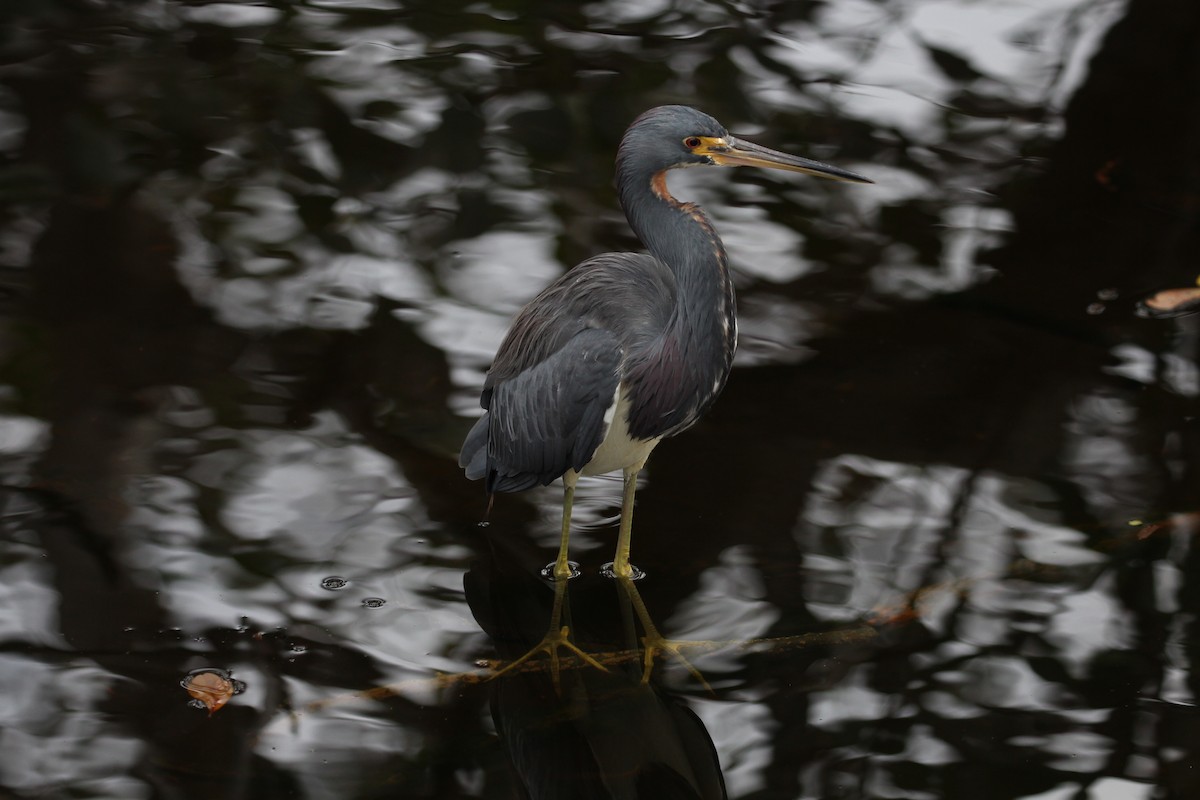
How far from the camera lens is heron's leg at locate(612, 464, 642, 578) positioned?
4.87m

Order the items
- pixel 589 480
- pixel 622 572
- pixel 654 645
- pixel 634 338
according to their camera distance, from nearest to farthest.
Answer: pixel 634 338 → pixel 654 645 → pixel 622 572 → pixel 589 480

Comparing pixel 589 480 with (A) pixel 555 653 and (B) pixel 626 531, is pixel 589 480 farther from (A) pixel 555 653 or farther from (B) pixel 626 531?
(A) pixel 555 653

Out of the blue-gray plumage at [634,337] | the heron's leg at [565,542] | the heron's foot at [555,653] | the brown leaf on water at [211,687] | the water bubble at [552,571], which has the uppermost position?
the blue-gray plumage at [634,337]

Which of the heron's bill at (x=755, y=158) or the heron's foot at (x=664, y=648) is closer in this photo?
the heron's bill at (x=755, y=158)

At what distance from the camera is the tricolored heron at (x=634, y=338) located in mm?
4473

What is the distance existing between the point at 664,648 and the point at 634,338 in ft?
3.60

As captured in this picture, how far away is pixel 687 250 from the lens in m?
4.48

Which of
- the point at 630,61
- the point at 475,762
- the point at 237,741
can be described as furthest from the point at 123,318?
the point at 630,61

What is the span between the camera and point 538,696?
4.43 meters

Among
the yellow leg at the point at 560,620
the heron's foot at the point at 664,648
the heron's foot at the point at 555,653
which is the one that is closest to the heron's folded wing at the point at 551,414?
the yellow leg at the point at 560,620

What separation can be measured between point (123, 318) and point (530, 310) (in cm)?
232

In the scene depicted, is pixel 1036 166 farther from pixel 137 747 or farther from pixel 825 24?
pixel 137 747

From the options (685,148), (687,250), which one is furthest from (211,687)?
(685,148)

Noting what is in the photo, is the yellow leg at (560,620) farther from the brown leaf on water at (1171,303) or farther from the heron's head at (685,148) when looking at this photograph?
the brown leaf on water at (1171,303)
